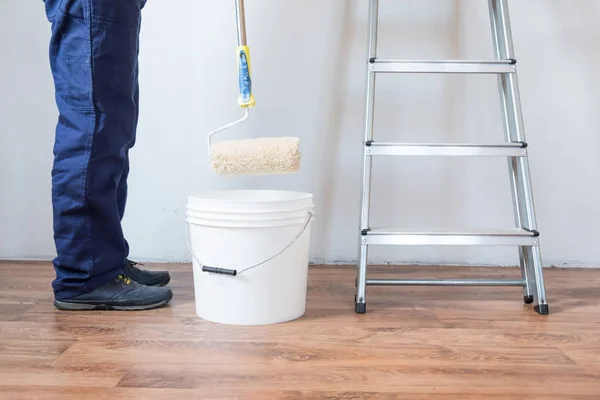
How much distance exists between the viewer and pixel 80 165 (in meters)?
1.50

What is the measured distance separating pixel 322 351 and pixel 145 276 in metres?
0.79

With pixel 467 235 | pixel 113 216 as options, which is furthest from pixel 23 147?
pixel 467 235

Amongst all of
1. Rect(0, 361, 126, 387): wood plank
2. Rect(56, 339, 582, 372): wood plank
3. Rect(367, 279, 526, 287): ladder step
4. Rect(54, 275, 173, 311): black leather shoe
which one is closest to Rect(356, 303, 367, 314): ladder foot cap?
Rect(367, 279, 526, 287): ladder step

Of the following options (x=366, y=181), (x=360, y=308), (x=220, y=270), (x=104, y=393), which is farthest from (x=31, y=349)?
(x=366, y=181)

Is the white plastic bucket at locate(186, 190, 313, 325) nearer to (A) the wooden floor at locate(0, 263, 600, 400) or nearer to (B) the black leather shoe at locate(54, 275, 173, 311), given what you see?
(A) the wooden floor at locate(0, 263, 600, 400)

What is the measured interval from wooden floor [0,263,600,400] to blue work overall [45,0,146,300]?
0.55ft

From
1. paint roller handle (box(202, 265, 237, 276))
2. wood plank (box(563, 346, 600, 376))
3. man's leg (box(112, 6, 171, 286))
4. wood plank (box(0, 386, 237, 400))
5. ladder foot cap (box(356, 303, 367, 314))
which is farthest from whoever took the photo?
man's leg (box(112, 6, 171, 286))

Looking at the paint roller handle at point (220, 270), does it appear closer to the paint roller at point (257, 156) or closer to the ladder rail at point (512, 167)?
the paint roller at point (257, 156)

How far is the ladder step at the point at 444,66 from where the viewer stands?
5.50 ft

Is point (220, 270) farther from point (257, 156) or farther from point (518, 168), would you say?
point (518, 168)

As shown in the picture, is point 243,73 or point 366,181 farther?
point 366,181

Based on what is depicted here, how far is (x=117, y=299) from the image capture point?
1.59m

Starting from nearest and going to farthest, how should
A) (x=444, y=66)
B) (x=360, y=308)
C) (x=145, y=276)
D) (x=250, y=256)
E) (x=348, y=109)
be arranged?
(x=250, y=256) → (x=360, y=308) → (x=444, y=66) → (x=145, y=276) → (x=348, y=109)

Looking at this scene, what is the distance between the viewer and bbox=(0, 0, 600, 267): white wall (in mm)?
2150
